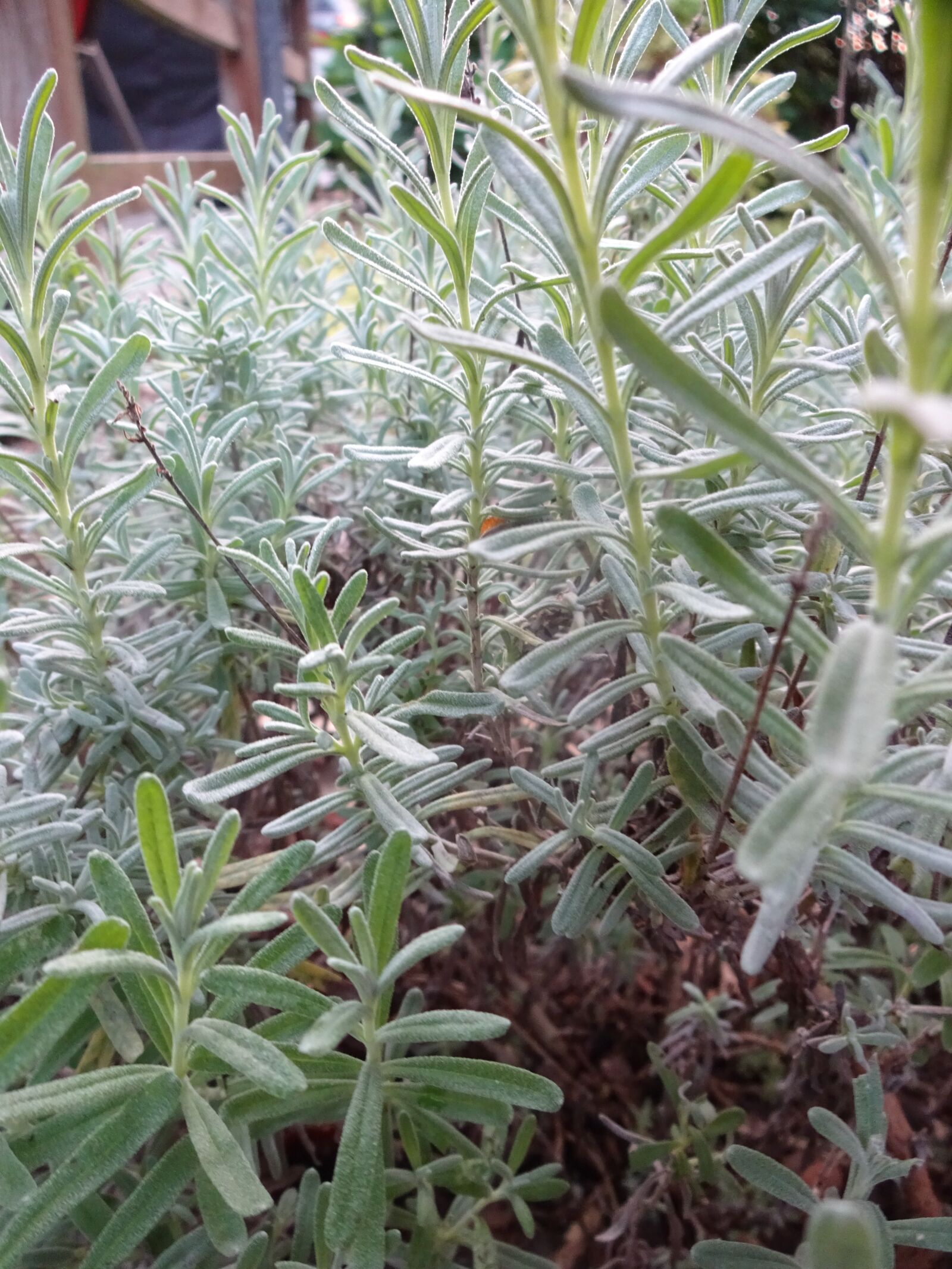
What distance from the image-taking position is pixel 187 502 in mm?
735

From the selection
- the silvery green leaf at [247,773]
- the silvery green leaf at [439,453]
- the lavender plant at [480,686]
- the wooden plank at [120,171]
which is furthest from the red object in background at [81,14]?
the silvery green leaf at [247,773]

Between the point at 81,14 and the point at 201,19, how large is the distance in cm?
34

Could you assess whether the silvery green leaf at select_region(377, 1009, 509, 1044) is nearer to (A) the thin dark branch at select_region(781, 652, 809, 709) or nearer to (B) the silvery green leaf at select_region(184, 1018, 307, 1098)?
(B) the silvery green leaf at select_region(184, 1018, 307, 1098)

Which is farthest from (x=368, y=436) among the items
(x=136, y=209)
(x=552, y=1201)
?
(x=136, y=209)

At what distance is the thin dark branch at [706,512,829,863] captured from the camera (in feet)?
1.43

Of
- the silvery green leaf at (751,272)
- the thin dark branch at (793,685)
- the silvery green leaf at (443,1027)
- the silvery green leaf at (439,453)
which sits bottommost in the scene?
the silvery green leaf at (443,1027)

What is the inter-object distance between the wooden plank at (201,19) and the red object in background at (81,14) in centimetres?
25

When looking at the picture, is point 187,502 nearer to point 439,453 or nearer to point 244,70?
point 439,453

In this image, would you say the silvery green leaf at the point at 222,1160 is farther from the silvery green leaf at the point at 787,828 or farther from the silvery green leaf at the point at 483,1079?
the silvery green leaf at the point at 787,828

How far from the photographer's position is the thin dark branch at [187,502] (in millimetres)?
681

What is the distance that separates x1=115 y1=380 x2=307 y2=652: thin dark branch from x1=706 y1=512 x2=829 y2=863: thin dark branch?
0.34 meters

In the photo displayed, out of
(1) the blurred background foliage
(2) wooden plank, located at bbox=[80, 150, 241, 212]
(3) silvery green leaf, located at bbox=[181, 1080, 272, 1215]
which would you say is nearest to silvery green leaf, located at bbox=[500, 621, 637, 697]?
(3) silvery green leaf, located at bbox=[181, 1080, 272, 1215]

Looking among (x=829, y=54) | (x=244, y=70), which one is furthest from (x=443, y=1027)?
(x=244, y=70)

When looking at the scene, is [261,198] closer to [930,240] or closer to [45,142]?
[45,142]
